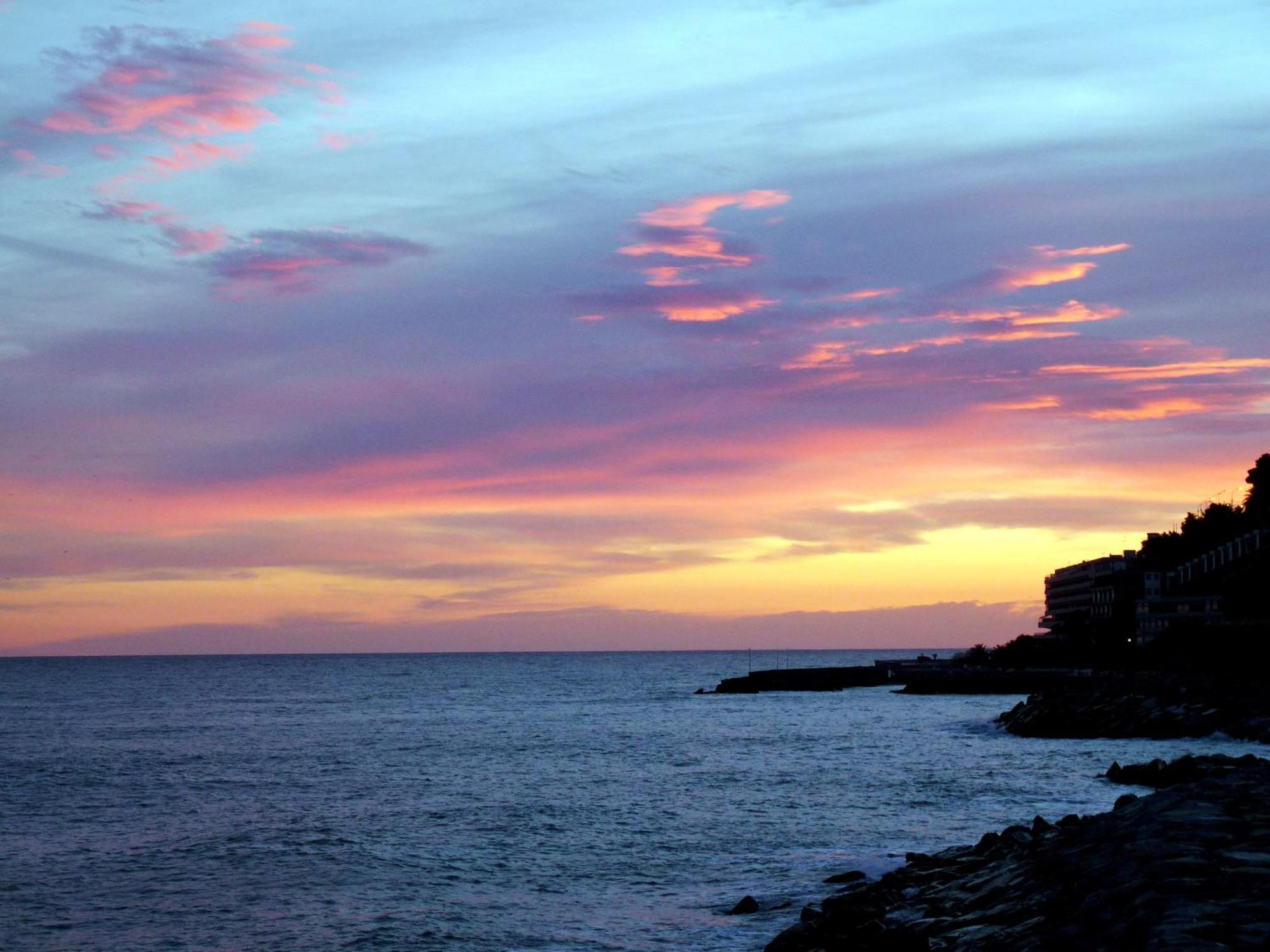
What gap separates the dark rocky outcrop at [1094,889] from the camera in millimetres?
16609

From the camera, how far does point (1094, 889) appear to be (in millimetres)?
19891

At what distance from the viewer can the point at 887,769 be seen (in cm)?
5991

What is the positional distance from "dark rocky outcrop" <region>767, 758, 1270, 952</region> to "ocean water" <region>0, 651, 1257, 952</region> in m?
3.41

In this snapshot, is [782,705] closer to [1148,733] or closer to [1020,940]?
[1148,733]

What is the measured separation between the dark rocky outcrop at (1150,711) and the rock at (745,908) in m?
42.2

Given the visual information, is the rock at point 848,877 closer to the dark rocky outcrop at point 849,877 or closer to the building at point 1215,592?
the dark rocky outcrop at point 849,877

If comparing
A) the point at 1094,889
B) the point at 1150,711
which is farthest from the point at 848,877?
the point at 1150,711

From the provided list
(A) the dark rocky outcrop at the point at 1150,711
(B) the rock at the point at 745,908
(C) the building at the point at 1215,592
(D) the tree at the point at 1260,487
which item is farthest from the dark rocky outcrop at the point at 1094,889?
(D) the tree at the point at 1260,487

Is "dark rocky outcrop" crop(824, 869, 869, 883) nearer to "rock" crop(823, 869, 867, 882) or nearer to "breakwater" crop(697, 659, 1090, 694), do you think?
"rock" crop(823, 869, 867, 882)

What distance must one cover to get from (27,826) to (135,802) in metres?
6.94

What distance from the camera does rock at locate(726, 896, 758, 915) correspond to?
95.3 ft

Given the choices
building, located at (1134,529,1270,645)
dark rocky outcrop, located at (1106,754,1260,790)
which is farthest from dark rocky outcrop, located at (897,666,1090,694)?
dark rocky outcrop, located at (1106,754,1260,790)

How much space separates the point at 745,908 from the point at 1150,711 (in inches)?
2143

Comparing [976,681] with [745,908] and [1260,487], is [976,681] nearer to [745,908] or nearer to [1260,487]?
[1260,487]
